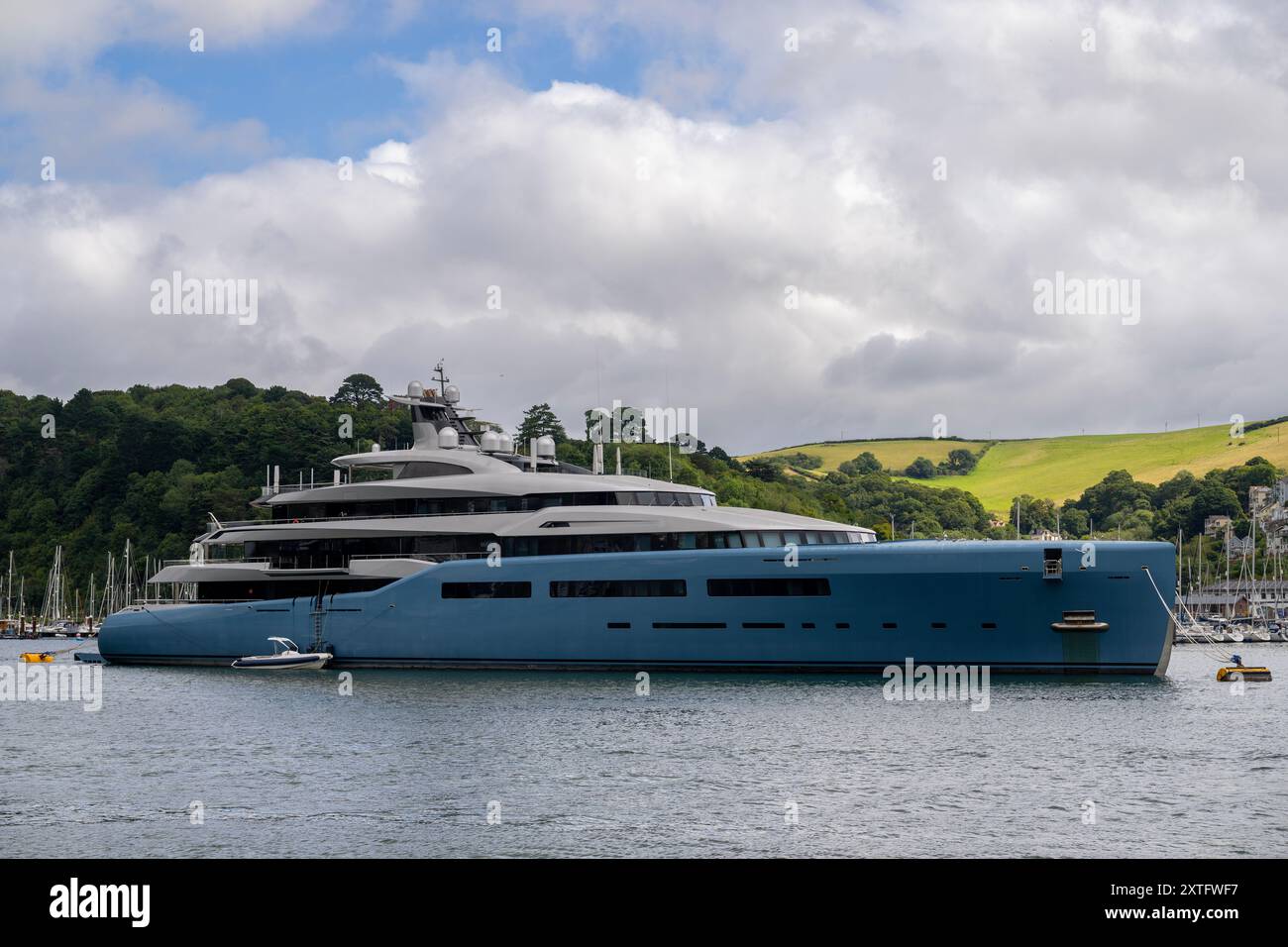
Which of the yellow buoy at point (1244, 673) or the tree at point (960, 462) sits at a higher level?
the tree at point (960, 462)

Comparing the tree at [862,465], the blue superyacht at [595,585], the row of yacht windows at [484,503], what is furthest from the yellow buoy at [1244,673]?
the tree at [862,465]

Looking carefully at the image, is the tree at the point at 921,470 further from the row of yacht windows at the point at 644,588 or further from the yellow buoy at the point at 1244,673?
the row of yacht windows at the point at 644,588

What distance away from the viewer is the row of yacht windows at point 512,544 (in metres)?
37.3

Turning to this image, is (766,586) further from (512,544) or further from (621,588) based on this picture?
(512,544)

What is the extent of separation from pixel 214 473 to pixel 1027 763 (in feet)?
284

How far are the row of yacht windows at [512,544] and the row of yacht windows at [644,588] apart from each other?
4.51ft

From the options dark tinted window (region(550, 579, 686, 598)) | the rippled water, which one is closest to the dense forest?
dark tinted window (region(550, 579, 686, 598))

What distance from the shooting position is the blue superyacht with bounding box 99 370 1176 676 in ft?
110

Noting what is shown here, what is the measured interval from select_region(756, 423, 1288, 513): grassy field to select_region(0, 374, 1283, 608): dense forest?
1331 cm

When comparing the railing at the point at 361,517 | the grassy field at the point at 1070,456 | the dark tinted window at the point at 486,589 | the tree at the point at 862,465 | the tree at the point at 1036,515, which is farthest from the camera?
the tree at the point at 862,465

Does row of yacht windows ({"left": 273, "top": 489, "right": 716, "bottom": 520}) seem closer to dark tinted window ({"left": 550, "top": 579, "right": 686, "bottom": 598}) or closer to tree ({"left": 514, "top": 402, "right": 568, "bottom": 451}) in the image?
dark tinted window ({"left": 550, "top": 579, "right": 686, "bottom": 598})
